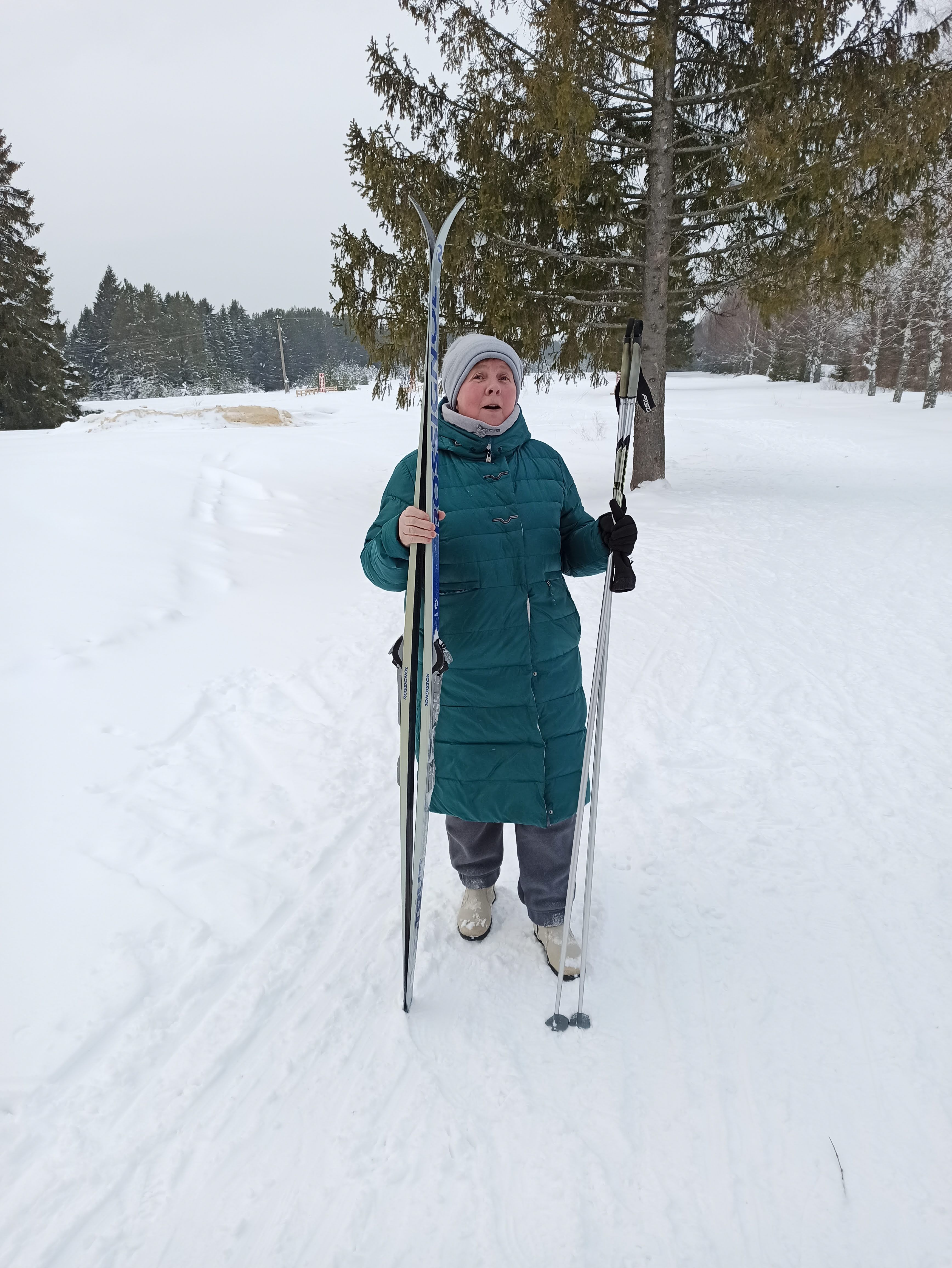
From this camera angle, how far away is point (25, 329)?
82.4ft

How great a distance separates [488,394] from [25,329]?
30.0m

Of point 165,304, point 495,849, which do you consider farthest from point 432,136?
point 165,304

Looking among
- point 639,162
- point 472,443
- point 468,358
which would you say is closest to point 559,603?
point 472,443

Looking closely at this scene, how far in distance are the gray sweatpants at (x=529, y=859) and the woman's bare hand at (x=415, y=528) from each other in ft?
3.19

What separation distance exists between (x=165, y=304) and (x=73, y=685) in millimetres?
66049

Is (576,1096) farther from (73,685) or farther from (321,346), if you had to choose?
(321,346)

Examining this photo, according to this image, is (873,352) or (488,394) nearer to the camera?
(488,394)

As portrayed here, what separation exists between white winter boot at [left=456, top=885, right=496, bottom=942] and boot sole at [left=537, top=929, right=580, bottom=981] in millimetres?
35

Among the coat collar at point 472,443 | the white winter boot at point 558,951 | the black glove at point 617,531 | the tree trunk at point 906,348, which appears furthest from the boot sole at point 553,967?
the tree trunk at point 906,348

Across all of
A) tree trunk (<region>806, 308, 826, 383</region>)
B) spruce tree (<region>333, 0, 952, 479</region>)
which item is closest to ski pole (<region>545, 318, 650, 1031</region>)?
spruce tree (<region>333, 0, 952, 479</region>)

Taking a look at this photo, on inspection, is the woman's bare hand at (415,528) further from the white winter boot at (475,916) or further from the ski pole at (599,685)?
the white winter boot at (475,916)

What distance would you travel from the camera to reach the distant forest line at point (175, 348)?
4844 centimetres

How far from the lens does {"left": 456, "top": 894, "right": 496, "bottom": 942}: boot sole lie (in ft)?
8.28

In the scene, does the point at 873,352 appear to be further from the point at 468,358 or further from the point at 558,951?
the point at 558,951
